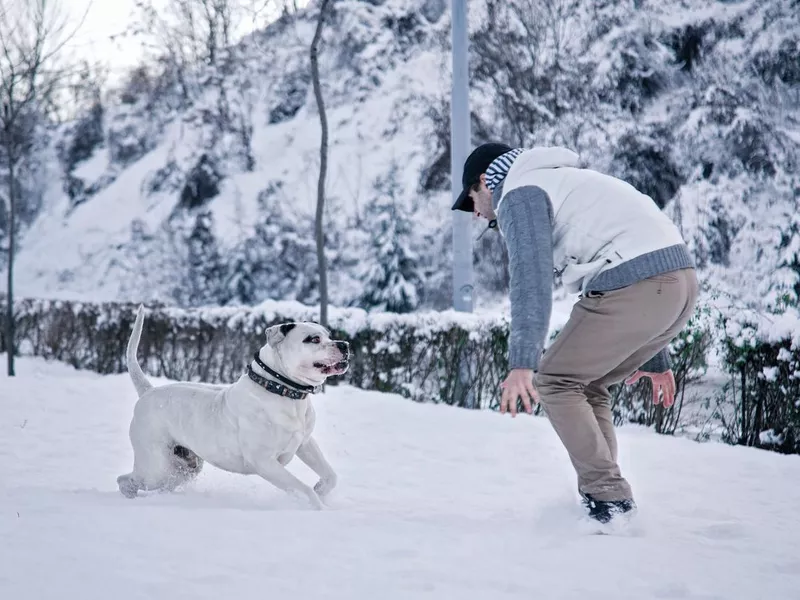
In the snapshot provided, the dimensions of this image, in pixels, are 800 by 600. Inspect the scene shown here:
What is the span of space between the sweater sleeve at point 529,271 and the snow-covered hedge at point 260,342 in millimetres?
4060

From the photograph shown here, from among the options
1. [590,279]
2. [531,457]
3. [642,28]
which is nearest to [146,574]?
[590,279]

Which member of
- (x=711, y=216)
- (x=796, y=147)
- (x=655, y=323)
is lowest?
(x=655, y=323)

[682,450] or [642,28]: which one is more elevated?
[642,28]

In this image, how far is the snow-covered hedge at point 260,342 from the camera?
6977mm

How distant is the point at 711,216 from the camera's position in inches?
559

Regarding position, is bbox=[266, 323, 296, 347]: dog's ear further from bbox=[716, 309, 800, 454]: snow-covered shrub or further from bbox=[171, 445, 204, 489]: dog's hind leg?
bbox=[716, 309, 800, 454]: snow-covered shrub

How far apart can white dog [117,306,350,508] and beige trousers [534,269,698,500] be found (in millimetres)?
1091

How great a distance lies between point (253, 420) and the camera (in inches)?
131

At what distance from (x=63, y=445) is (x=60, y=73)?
6.97 m

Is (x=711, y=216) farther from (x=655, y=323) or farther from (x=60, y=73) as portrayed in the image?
(x=655, y=323)

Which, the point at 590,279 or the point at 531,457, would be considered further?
the point at 531,457

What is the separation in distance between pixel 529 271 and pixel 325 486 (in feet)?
4.92

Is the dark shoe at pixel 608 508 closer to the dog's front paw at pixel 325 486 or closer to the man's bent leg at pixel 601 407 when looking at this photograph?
the man's bent leg at pixel 601 407

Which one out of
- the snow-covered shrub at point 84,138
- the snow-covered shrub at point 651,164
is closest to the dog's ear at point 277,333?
the snow-covered shrub at point 651,164
